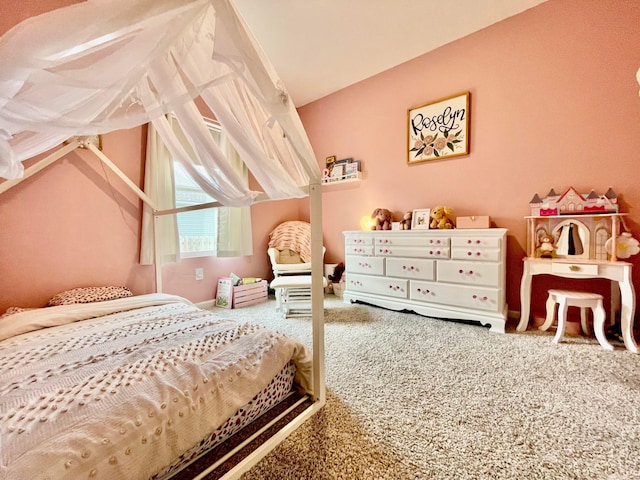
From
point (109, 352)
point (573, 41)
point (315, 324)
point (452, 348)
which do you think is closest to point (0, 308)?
point (109, 352)

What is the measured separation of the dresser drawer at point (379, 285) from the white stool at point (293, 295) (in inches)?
19.1

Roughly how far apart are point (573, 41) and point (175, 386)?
3.66 metres

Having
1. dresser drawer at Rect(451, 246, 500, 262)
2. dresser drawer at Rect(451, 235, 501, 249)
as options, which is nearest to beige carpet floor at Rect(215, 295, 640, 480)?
dresser drawer at Rect(451, 246, 500, 262)

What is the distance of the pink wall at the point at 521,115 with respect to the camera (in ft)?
6.79

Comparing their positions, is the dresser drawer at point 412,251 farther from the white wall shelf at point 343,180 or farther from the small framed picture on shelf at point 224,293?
the small framed picture on shelf at point 224,293

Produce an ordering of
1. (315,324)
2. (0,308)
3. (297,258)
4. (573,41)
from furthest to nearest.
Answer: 1. (297,258)
2. (573,41)
3. (0,308)
4. (315,324)

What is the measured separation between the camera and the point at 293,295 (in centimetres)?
293

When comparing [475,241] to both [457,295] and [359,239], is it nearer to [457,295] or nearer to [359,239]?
[457,295]

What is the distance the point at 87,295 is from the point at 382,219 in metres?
2.80

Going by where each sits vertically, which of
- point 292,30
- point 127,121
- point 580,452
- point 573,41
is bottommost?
point 580,452

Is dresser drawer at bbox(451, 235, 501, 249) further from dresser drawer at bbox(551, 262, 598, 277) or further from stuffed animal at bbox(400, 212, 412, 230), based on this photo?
stuffed animal at bbox(400, 212, 412, 230)

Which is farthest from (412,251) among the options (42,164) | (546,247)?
(42,164)

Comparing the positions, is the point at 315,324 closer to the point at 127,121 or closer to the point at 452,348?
the point at 452,348

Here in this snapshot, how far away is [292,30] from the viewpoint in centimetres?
253
